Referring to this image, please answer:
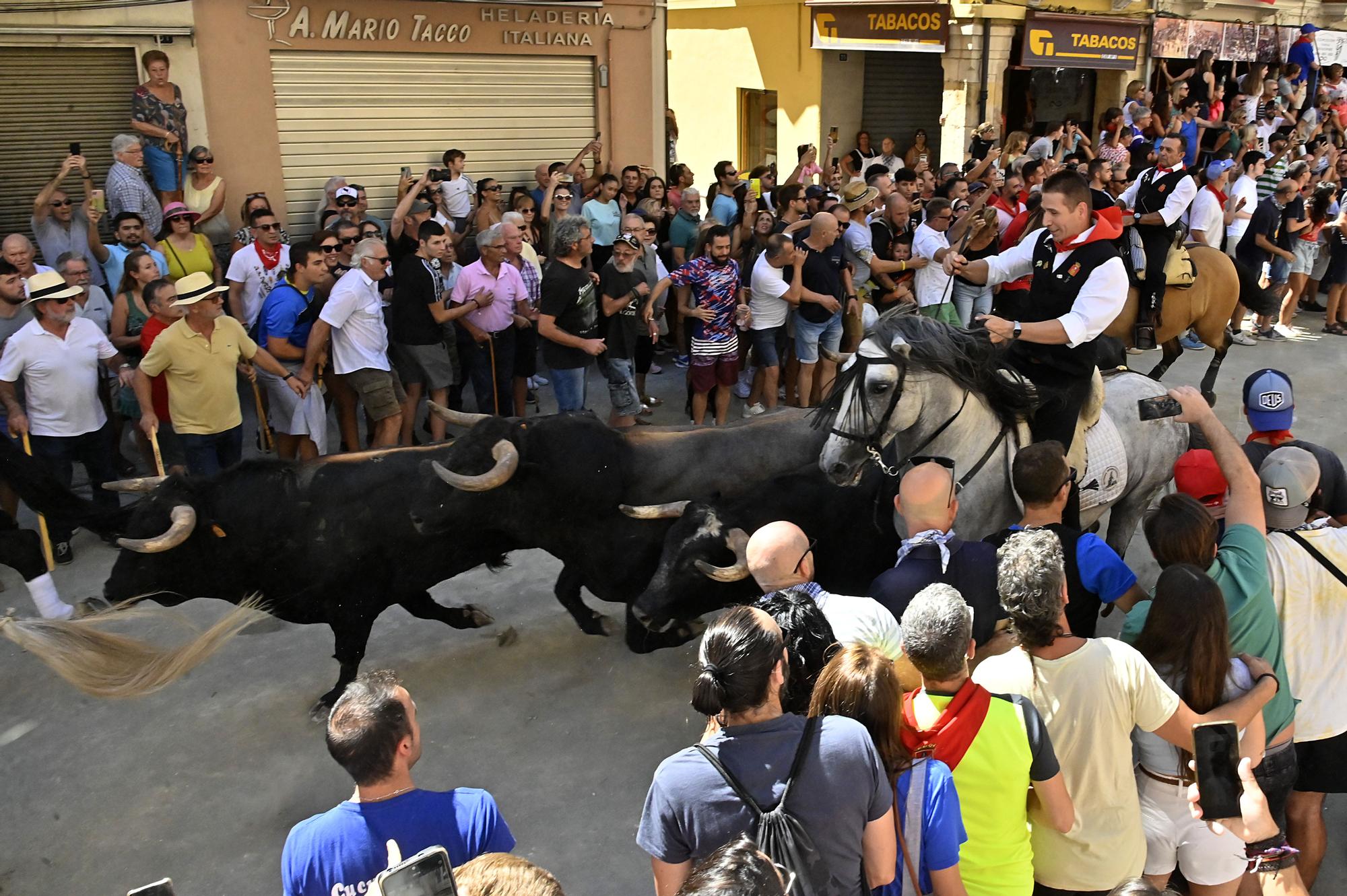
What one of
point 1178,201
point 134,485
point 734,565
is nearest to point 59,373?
point 134,485

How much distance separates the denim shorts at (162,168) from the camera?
976 cm

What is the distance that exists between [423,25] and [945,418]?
28.9 feet

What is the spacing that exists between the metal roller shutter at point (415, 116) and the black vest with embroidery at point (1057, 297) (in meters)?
7.91

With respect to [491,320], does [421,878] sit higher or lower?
higher

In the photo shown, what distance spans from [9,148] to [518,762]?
7892 millimetres

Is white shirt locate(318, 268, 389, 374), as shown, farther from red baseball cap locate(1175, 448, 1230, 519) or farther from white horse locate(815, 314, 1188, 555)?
red baseball cap locate(1175, 448, 1230, 519)

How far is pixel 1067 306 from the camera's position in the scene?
6004 millimetres

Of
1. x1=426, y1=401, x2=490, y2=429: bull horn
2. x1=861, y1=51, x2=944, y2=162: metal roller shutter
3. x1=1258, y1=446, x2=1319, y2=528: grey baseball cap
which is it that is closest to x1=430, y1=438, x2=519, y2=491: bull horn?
x1=426, y1=401, x2=490, y2=429: bull horn

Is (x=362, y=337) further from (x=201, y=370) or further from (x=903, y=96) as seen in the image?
(x=903, y=96)

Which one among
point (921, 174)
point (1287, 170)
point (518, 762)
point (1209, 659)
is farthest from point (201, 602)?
point (1287, 170)

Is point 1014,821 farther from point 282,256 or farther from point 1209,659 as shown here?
point 282,256

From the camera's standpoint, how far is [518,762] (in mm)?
5301

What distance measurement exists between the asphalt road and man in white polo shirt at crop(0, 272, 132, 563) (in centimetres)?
81

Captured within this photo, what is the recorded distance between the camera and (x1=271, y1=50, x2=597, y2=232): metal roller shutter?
1130 cm
